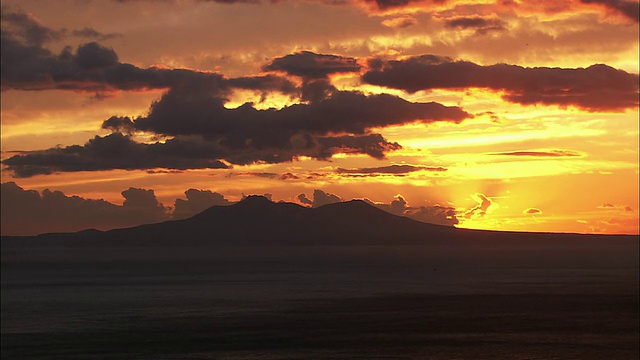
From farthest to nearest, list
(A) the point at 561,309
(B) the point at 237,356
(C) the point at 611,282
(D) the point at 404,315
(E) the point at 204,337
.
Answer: (C) the point at 611,282 → (A) the point at 561,309 → (D) the point at 404,315 → (E) the point at 204,337 → (B) the point at 237,356

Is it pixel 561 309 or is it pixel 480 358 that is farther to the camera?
pixel 561 309

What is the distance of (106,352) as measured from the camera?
272ft

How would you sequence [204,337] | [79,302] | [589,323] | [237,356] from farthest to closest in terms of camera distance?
[79,302], [589,323], [204,337], [237,356]

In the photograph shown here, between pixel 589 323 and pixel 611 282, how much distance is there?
9415cm

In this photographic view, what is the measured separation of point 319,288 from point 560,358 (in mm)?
101861

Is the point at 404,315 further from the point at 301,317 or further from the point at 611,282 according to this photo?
the point at 611,282

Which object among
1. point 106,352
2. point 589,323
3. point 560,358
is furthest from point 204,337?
point 589,323

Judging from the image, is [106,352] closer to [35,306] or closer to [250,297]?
[35,306]

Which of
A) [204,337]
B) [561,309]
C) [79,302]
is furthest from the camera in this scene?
[79,302]

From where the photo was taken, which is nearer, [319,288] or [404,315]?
[404,315]

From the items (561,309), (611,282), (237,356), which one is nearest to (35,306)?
(237,356)

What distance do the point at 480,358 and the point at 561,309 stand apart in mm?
53845

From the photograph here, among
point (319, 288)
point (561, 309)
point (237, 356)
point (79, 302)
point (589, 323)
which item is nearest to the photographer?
point (237, 356)

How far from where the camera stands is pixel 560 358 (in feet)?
266
